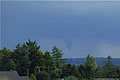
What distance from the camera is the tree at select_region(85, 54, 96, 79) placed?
14.5 m

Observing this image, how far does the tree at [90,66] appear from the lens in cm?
1455

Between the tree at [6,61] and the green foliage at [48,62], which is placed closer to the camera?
the tree at [6,61]

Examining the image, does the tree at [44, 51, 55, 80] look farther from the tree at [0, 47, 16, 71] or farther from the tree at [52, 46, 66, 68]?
the tree at [0, 47, 16, 71]

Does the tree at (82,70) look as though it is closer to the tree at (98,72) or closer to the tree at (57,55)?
the tree at (98,72)

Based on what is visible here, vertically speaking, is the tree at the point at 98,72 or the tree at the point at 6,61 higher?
the tree at the point at 6,61

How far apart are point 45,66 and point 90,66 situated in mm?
3159

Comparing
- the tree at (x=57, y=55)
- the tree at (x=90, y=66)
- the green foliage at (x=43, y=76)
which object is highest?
the tree at (x=57, y=55)

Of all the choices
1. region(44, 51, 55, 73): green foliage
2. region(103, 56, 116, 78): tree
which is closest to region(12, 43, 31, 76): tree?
region(44, 51, 55, 73): green foliage

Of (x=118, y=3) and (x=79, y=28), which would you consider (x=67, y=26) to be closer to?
(x=79, y=28)

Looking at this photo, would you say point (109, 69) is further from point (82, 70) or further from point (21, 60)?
point (21, 60)

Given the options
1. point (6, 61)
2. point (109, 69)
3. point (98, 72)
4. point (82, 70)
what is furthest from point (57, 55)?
point (109, 69)

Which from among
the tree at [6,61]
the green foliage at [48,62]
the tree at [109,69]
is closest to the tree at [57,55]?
the green foliage at [48,62]

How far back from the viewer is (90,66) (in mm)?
14625

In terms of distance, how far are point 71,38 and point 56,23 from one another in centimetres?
242
